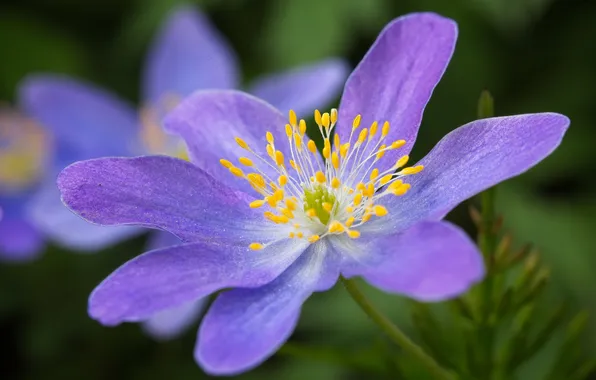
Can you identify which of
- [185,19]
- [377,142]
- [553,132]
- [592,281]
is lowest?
[592,281]

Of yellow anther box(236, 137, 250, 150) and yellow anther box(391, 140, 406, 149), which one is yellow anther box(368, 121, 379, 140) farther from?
yellow anther box(236, 137, 250, 150)

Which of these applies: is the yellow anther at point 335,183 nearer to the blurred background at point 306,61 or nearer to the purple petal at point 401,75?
the purple petal at point 401,75

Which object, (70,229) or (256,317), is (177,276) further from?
(70,229)

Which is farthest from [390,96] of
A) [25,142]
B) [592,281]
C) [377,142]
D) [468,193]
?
[25,142]

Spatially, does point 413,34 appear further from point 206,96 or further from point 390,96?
point 206,96

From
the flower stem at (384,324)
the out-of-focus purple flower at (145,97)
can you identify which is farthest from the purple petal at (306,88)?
the flower stem at (384,324)

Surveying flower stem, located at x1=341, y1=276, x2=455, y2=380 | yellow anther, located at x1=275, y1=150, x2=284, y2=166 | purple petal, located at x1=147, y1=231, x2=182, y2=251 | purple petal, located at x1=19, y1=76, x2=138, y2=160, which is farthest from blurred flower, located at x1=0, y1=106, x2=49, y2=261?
flower stem, located at x1=341, y1=276, x2=455, y2=380

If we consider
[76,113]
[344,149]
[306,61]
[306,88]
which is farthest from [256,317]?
[76,113]

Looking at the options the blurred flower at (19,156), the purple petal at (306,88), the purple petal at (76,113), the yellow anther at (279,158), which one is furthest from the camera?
the blurred flower at (19,156)
